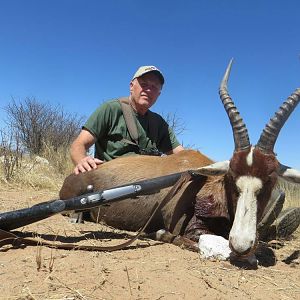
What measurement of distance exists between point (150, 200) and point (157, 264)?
1.74 metres

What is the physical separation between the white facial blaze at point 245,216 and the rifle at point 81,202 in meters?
0.69

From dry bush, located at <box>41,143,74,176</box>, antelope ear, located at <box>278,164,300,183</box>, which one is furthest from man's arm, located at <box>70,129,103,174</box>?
dry bush, located at <box>41,143,74,176</box>

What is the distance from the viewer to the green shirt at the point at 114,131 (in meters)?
5.57

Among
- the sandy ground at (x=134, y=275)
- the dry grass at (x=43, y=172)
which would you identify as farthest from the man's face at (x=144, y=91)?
the dry grass at (x=43, y=172)

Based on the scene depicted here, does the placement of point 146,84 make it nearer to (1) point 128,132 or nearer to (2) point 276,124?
(1) point 128,132

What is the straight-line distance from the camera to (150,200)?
488 cm

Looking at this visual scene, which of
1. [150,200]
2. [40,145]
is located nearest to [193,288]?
[150,200]

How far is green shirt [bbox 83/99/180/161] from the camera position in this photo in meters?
5.57

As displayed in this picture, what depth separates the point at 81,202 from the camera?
388 cm

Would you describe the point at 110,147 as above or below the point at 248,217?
above

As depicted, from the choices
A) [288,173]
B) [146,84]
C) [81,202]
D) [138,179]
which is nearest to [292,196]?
[146,84]

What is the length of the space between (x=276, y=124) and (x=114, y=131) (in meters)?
2.30

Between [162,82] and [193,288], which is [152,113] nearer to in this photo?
[162,82]

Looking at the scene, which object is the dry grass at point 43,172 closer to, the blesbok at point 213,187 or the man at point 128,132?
the man at point 128,132
